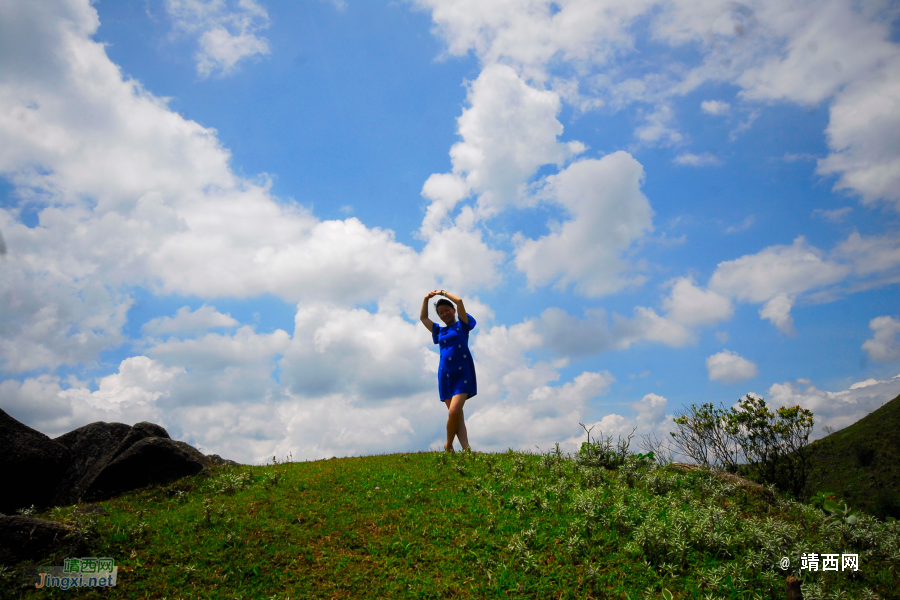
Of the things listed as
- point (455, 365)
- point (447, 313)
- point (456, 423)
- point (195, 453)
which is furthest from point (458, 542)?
point (195, 453)

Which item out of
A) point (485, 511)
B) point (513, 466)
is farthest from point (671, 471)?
point (485, 511)

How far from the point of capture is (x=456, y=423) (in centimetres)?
1209

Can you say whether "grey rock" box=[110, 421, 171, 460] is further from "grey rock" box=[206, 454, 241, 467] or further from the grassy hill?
the grassy hill

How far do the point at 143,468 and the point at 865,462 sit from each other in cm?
4911

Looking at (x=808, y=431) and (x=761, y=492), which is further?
(x=808, y=431)

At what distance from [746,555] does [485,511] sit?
12.0ft

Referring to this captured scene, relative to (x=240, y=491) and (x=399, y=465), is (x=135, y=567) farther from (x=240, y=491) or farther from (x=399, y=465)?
(x=399, y=465)

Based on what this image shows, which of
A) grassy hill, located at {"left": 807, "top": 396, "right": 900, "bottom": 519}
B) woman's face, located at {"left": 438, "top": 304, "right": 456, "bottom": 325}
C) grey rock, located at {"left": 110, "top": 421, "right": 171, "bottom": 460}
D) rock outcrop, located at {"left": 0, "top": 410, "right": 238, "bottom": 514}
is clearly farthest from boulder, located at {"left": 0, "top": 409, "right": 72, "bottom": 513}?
grassy hill, located at {"left": 807, "top": 396, "right": 900, "bottom": 519}

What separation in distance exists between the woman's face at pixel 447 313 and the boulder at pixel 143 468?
6266 millimetres

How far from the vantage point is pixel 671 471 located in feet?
38.2

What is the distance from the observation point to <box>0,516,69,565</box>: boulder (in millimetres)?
6293

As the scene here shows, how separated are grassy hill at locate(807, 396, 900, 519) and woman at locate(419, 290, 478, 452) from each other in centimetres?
2880

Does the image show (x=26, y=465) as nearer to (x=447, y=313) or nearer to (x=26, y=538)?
(x=26, y=538)

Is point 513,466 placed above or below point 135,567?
above
